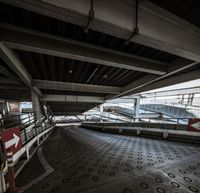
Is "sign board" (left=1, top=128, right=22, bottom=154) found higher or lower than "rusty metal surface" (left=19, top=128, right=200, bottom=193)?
higher

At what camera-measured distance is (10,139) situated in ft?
7.38

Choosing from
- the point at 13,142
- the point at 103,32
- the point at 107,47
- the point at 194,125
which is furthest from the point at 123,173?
the point at 194,125

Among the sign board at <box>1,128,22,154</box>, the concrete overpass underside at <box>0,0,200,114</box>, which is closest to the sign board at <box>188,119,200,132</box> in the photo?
the concrete overpass underside at <box>0,0,200,114</box>

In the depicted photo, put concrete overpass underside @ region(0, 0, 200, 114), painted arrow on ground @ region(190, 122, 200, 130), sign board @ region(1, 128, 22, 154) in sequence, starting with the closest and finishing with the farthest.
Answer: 1. concrete overpass underside @ region(0, 0, 200, 114)
2. sign board @ region(1, 128, 22, 154)
3. painted arrow on ground @ region(190, 122, 200, 130)

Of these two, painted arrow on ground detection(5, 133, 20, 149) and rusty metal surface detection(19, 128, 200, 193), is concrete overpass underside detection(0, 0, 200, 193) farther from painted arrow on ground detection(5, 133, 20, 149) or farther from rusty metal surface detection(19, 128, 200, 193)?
painted arrow on ground detection(5, 133, 20, 149)

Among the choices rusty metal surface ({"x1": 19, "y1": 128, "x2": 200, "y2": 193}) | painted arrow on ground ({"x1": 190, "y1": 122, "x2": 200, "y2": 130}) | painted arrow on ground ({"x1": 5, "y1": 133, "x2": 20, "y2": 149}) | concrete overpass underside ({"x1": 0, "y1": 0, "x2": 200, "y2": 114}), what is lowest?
rusty metal surface ({"x1": 19, "y1": 128, "x2": 200, "y2": 193})

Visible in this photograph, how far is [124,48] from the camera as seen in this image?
3.23m

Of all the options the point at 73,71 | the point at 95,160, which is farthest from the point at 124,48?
the point at 95,160

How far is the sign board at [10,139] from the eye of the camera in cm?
206

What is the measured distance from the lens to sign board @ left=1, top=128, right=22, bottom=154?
6.76ft

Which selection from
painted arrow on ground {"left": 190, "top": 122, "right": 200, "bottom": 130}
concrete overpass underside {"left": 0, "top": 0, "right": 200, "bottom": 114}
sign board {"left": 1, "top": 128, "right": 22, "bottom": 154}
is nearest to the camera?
concrete overpass underside {"left": 0, "top": 0, "right": 200, "bottom": 114}

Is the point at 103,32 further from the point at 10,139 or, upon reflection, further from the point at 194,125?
the point at 194,125

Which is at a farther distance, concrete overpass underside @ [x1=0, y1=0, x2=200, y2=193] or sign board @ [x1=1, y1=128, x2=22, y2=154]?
sign board @ [x1=1, y1=128, x2=22, y2=154]

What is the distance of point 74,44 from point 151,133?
20.3 feet
